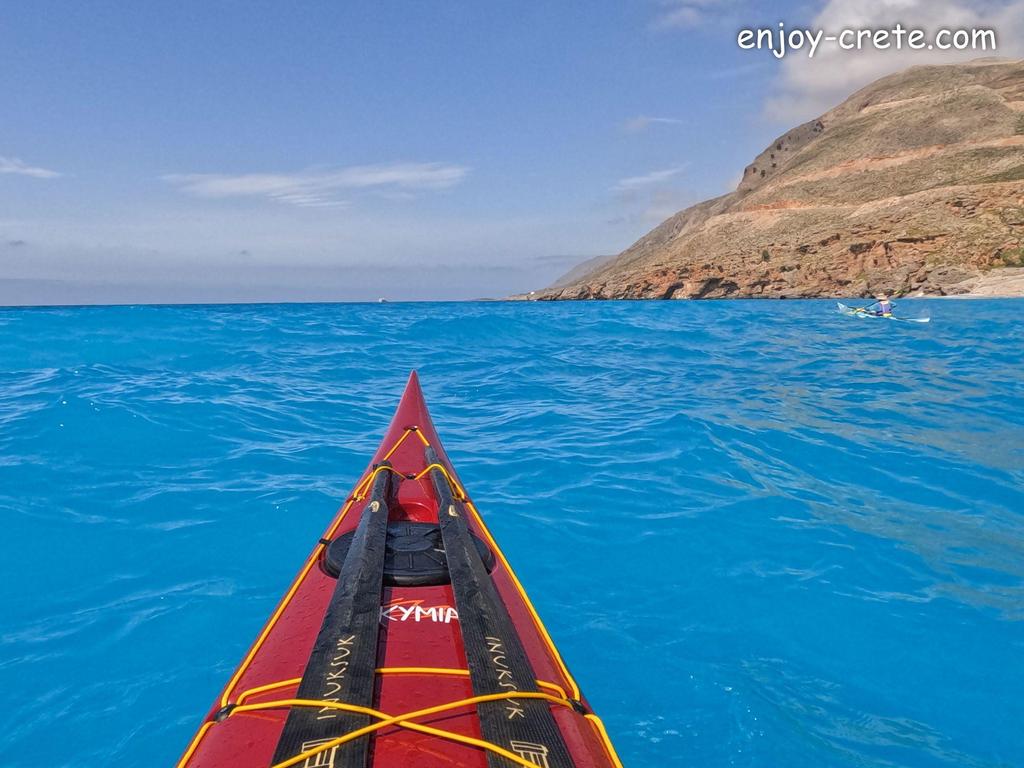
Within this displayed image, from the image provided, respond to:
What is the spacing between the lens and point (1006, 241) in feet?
141

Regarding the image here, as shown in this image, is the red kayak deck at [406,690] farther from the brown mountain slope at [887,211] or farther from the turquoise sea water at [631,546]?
the brown mountain slope at [887,211]

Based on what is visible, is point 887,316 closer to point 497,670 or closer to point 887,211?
point 497,670

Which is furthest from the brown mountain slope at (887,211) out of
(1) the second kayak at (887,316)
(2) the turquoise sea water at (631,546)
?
(2) the turquoise sea water at (631,546)

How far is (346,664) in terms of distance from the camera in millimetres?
2080

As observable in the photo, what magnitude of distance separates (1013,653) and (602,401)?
25.7ft

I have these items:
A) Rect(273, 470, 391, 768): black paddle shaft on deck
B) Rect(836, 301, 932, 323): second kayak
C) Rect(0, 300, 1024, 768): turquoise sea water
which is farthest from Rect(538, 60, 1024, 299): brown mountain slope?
Rect(273, 470, 391, 768): black paddle shaft on deck

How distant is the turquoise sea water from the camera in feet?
11.2

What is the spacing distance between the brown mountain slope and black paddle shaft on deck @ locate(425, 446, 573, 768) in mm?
50325

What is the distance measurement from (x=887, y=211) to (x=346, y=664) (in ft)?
212

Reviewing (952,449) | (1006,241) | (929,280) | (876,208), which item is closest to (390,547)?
(952,449)

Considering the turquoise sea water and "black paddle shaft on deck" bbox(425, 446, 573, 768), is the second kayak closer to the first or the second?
the turquoise sea water

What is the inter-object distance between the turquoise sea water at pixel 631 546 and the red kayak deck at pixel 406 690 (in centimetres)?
131

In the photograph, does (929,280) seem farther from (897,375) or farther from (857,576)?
(857,576)

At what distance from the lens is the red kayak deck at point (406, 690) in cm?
178
